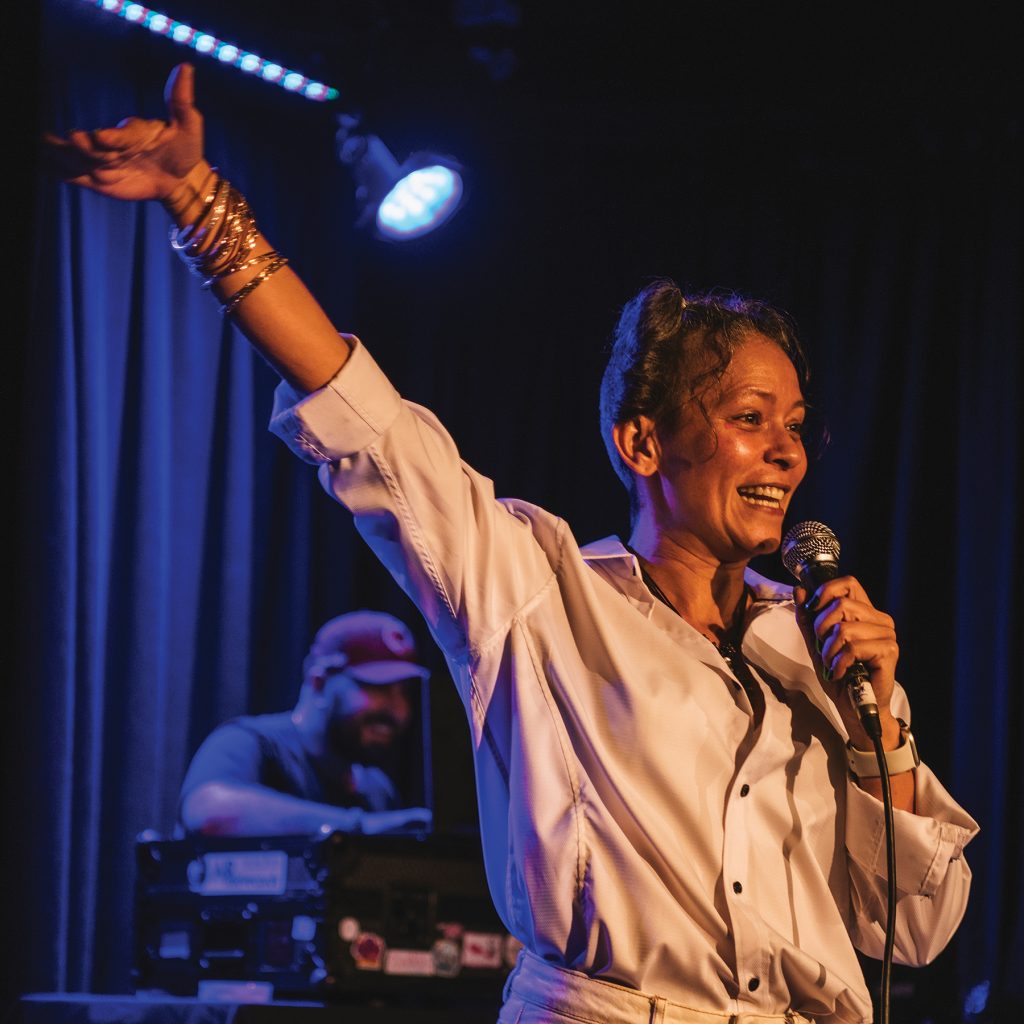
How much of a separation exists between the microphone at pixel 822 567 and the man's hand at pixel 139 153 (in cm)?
99

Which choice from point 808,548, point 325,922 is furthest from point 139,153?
point 325,922

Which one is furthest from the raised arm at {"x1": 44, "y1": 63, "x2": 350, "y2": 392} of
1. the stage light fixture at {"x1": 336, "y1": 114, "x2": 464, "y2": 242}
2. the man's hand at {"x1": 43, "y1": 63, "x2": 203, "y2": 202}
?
the stage light fixture at {"x1": 336, "y1": 114, "x2": 464, "y2": 242}

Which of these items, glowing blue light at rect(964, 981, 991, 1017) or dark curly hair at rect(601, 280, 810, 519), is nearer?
dark curly hair at rect(601, 280, 810, 519)

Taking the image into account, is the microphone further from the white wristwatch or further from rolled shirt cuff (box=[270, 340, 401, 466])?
→ rolled shirt cuff (box=[270, 340, 401, 466])

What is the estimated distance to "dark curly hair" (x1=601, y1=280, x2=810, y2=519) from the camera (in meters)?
2.04

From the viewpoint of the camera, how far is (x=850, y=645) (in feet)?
5.68

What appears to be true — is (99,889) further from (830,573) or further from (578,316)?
(830,573)

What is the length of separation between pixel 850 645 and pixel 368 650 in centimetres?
280

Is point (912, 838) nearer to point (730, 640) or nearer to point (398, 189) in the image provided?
point (730, 640)

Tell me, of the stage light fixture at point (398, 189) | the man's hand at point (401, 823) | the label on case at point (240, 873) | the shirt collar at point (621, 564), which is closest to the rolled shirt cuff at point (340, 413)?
the shirt collar at point (621, 564)

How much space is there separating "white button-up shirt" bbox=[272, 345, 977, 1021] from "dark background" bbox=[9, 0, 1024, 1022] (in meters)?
2.55

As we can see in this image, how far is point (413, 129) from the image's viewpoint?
15.6 ft

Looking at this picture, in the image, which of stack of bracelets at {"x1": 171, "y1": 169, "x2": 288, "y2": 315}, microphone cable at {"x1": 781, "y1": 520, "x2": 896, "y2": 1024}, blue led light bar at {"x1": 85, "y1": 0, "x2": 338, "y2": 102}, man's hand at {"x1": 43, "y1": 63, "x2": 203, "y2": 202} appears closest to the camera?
man's hand at {"x1": 43, "y1": 63, "x2": 203, "y2": 202}

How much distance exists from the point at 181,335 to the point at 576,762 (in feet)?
11.7
